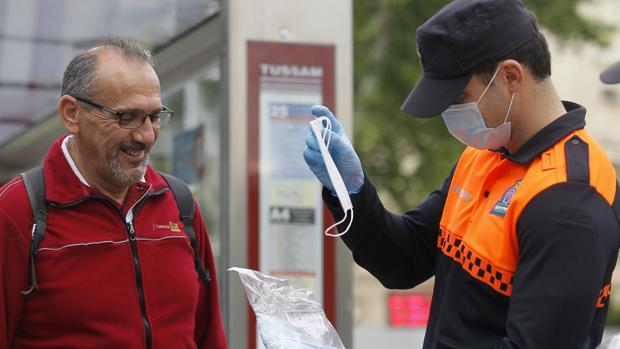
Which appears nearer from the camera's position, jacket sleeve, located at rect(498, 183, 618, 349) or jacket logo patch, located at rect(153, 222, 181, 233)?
jacket sleeve, located at rect(498, 183, 618, 349)

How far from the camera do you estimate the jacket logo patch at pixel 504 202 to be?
255 cm

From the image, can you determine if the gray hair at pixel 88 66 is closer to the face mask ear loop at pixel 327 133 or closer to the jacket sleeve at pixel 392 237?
the face mask ear loop at pixel 327 133

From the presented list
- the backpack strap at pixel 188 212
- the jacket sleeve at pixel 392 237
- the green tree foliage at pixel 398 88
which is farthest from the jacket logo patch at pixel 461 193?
the green tree foliage at pixel 398 88

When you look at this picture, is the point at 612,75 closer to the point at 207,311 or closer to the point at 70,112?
the point at 207,311

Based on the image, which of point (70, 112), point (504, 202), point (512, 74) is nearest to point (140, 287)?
point (70, 112)

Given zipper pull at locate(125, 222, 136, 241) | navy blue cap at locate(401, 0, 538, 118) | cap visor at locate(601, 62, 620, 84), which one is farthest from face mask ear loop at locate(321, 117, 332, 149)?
cap visor at locate(601, 62, 620, 84)

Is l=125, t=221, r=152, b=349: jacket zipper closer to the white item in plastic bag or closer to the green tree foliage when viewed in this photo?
the white item in plastic bag

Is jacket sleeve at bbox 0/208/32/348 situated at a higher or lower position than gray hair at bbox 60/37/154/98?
lower

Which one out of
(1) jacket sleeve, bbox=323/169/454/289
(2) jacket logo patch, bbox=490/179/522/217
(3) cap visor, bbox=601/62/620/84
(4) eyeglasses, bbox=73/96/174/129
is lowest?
(1) jacket sleeve, bbox=323/169/454/289

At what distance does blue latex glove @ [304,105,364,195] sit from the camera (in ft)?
9.41

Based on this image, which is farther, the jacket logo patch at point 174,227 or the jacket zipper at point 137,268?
the jacket logo patch at point 174,227

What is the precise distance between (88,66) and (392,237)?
0.99 m

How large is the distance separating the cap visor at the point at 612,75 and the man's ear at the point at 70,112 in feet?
5.52

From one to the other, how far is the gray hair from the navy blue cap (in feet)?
2.82
